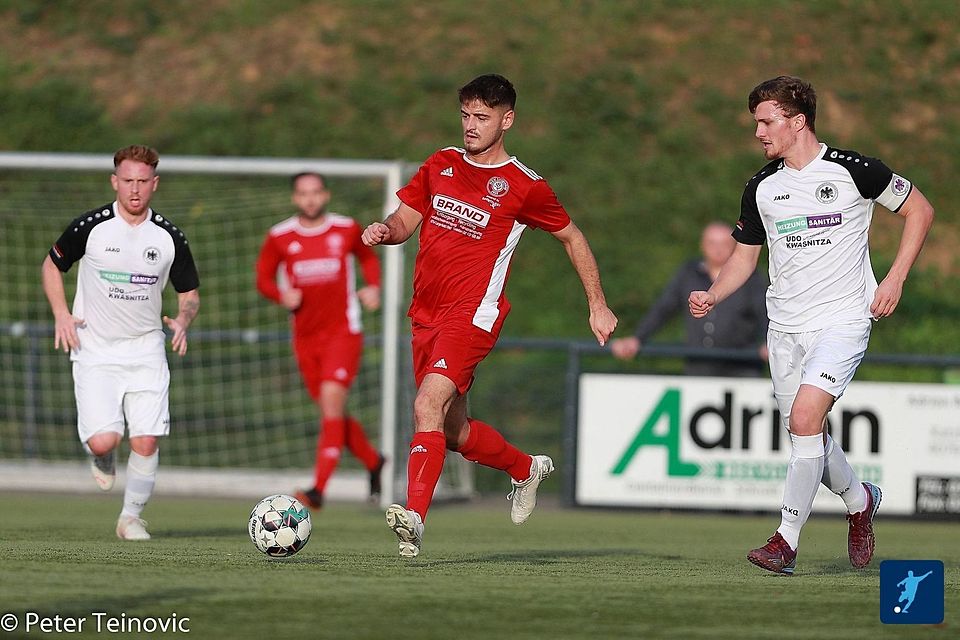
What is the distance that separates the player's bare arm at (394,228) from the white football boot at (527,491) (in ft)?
4.32

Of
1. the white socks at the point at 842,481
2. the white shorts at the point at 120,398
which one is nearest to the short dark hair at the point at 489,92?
the white socks at the point at 842,481

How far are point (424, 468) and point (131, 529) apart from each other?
2.13 metres

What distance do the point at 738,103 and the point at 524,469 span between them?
604 inches

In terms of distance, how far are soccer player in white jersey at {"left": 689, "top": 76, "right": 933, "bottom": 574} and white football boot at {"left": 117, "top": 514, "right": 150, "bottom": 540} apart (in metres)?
3.10

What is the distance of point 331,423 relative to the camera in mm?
10820

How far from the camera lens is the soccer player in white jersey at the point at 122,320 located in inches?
302

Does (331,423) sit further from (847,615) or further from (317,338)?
(847,615)

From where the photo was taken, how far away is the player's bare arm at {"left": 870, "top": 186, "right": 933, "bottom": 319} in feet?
20.7

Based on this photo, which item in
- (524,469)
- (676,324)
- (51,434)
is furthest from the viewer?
(676,324)

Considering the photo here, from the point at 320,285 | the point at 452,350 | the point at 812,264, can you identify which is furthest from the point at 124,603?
the point at 320,285

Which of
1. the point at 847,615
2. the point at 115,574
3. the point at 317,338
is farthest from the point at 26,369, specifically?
the point at 847,615

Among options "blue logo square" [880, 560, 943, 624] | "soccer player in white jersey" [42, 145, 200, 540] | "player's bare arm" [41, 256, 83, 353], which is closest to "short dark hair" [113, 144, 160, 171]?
"soccer player in white jersey" [42, 145, 200, 540]

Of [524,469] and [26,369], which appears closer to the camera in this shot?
[524,469]

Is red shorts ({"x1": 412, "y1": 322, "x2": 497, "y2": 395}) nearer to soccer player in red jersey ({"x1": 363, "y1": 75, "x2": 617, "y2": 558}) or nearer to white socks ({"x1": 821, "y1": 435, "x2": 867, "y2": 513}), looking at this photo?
soccer player in red jersey ({"x1": 363, "y1": 75, "x2": 617, "y2": 558})
